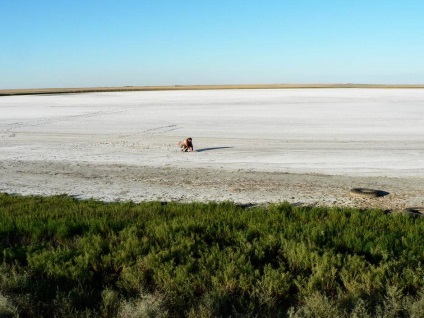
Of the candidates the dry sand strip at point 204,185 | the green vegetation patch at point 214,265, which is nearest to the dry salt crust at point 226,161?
the dry sand strip at point 204,185

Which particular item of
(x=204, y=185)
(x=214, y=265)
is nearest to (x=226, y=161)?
(x=204, y=185)

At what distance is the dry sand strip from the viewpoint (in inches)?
443

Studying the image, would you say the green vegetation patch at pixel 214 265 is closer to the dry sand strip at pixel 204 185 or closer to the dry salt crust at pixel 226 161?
the dry sand strip at pixel 204 185

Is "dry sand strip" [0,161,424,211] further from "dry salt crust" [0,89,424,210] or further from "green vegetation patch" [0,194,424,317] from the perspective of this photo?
"green vegetation patch" [0,194,424,317]

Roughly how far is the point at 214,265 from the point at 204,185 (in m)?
6.56

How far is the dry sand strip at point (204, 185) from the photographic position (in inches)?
443

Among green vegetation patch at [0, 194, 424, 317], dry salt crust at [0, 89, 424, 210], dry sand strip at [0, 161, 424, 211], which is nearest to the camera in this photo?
green vegetation patch at [0, 194, 424, 317]

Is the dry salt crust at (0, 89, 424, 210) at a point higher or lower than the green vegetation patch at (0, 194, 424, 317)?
lower

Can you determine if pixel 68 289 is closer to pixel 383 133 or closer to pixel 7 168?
pixel 7 168

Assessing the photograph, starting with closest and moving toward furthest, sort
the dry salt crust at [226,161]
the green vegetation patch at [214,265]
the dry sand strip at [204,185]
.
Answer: the green vegetation patch at [214,265] < the dry sand strip at [204,185] < the dry salt crust at [226,161]

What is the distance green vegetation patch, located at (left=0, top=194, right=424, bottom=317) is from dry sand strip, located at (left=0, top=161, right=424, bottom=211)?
2165mm

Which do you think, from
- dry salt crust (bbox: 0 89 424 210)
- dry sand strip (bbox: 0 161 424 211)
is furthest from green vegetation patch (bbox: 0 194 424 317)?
dry salt crust (bbox: 0 89 424 210)

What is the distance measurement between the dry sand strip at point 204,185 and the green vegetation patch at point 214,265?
2165mm

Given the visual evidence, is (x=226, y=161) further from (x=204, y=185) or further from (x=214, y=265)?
(x=214, y=265)
